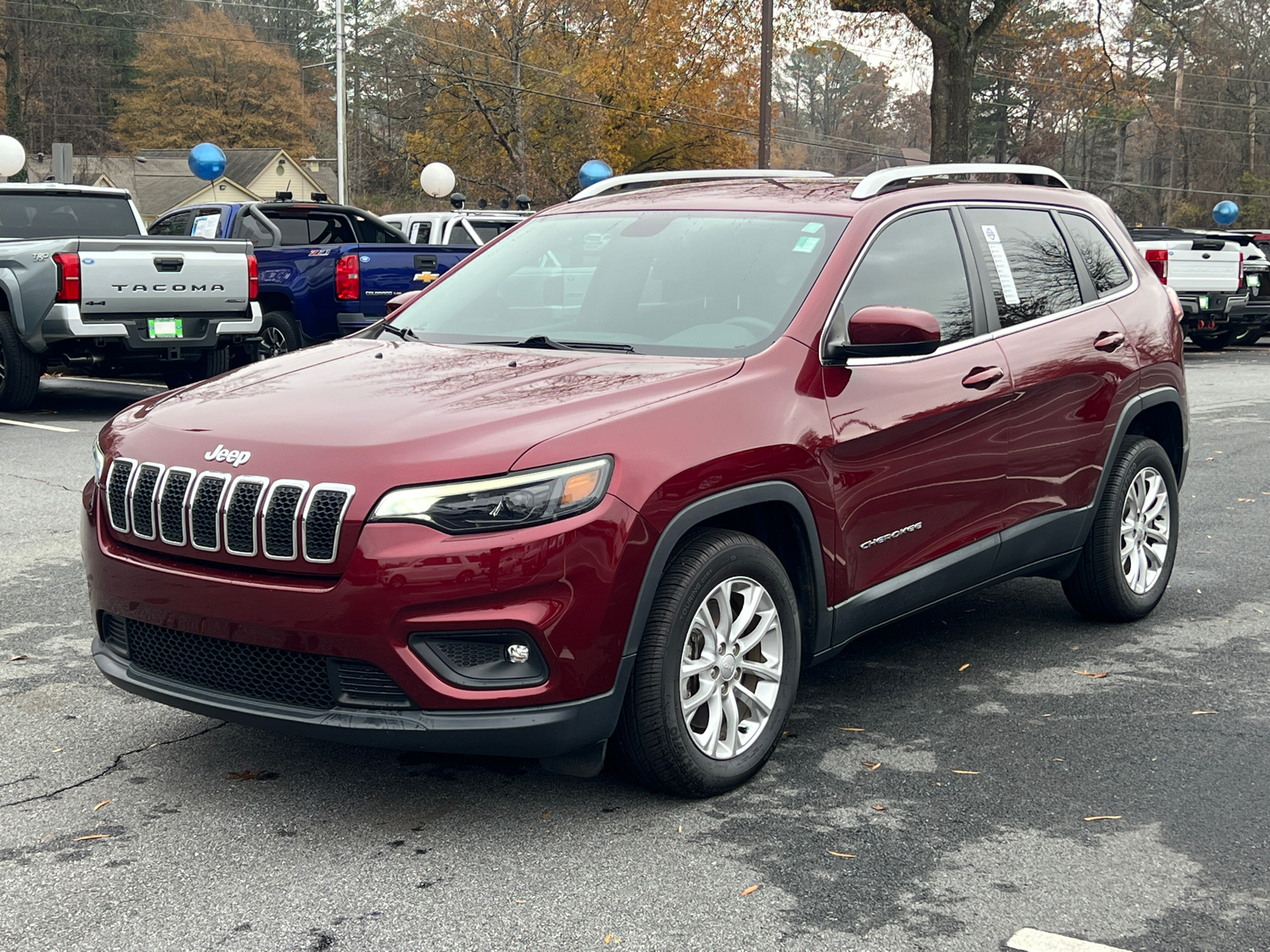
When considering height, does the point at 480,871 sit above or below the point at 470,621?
below

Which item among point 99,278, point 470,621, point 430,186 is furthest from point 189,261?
point 430,186

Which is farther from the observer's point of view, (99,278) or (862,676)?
(99,278)

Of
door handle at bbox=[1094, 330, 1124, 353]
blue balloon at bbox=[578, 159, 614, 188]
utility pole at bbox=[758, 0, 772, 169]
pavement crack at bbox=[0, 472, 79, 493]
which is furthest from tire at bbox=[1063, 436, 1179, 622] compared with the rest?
blue balloon at bbox=[578, 159, 614, 188]

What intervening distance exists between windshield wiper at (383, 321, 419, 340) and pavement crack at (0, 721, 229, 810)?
1.46 meters

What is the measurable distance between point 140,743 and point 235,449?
1.25 metres

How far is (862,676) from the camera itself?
514cm

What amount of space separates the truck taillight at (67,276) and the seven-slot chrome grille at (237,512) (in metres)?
8.40

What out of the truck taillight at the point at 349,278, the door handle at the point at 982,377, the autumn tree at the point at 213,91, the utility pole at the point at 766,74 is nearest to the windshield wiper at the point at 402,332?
the door handle at the point at 982,377

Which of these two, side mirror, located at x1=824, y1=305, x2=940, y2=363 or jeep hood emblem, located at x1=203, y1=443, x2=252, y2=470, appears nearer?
jeep hood emblem, located at x1=203, y1=443, x2=252, y2=470

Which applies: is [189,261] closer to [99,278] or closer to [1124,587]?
[99,278]

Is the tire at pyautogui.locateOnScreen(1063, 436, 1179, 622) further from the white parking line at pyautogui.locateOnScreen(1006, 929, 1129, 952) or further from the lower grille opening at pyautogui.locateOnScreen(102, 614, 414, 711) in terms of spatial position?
the lower grille opening at pyautogui.locateOnScreen(102, 614, 414, 711)

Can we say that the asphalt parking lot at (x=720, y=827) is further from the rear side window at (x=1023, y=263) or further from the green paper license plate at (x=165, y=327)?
the green paper license plate at (x=165, y=327)

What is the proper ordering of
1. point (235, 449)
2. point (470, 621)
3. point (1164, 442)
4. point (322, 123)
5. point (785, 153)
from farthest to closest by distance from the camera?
point (785, 153)
point (322, 123)
point (1164, 442)
point (235, 449)
point (470, 621)

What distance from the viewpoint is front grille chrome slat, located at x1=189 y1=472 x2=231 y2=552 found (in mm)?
3562
